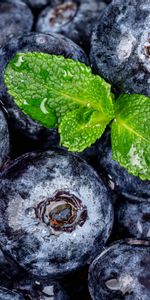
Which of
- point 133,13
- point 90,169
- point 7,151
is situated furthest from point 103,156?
point 133,13

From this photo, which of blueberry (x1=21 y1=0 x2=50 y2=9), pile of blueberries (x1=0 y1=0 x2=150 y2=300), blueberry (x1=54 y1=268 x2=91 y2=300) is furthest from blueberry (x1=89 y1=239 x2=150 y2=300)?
blueberry (x1=21 y1=0 x2=50 y2=9)

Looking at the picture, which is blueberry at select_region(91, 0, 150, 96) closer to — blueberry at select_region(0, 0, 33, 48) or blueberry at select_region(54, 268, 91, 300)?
blueberry at select_region(0, 0, 33, 48)

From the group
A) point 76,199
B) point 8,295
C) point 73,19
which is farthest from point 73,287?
point 73,19

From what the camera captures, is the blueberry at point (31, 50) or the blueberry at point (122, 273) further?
the blueberry at point (31, 50)

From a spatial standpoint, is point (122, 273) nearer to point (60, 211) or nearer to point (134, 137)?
point (60, 211)

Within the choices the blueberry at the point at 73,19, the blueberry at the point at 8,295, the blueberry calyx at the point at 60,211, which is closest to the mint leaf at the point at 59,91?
the blueberry calyx at the point at 60,211

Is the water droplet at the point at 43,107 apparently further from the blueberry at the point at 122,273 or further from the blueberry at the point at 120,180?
the blueberry at the point at 122,273
